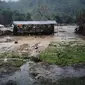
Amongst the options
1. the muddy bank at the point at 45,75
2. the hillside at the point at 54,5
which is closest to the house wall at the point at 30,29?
the muddy bank at the point at 45,75

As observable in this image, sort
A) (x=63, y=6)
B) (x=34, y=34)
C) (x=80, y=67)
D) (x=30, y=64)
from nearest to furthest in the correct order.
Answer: (x=80, y=67), (x=30, y=64), (x=34, y=34), (x=63, y=6)

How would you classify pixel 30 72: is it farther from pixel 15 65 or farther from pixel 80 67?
pixel 80 67

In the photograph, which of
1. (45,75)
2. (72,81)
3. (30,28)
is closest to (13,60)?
(45,75)

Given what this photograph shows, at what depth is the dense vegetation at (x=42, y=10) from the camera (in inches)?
3875

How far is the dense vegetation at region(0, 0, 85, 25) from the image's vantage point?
323ft

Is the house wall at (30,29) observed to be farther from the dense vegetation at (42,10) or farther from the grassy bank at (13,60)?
the dense vegetation at (42,10)

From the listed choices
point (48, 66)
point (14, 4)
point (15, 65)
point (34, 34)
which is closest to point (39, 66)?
point (48, 66)

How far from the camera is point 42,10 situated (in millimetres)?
116312

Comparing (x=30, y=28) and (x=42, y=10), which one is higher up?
(x=30, y=28)

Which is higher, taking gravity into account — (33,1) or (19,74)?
(19,74)

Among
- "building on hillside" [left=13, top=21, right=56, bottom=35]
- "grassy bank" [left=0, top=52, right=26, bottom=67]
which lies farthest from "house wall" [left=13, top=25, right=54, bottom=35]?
"grassy bank" [left=0, top=52, right=26, bottom=67]

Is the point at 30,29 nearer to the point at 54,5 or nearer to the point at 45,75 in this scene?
the point at 45,75

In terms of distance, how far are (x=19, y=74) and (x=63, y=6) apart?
492ft

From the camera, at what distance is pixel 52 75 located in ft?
53.6
